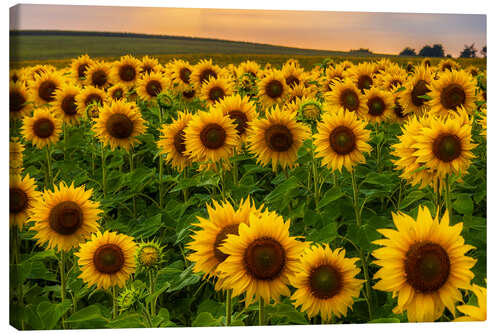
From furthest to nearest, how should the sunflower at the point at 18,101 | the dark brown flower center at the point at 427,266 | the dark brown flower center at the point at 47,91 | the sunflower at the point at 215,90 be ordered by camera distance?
1. the sunflower at the point at 215,90
2. the dark brown flower center at the point at 47,91
3. the sunflower at the point at 18,101
4. the dark brown flower center at the point at 427,266

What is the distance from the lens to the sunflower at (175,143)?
2.95m

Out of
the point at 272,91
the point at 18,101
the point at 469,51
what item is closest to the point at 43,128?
the point at 18,101

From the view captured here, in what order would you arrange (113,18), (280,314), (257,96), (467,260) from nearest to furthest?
(467,260), (280,314), (113,18), (257,96)

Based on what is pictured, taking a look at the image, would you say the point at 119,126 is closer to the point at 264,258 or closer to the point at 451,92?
the point at 264,258

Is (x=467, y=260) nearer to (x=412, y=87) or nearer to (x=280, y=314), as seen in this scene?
(x=280, y=314)

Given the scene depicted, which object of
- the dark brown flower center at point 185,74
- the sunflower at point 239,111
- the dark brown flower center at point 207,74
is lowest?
the sunflower at point 239,111

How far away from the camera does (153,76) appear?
379 cm

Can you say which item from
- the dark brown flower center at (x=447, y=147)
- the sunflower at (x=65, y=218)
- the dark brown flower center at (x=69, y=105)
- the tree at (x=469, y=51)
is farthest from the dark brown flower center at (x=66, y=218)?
the tree at (x=469, y=51)

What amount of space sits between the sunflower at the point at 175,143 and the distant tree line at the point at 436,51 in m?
1.28

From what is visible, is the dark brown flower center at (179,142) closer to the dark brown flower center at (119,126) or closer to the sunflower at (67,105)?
the dark brown flower center at (119,126)

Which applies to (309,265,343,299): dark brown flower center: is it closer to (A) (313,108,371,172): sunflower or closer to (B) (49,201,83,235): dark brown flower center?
(A) (313,108,371,172): sunflower

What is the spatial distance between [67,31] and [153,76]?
106 cm

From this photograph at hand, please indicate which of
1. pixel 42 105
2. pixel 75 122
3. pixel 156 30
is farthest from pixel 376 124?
pixel 42 105
